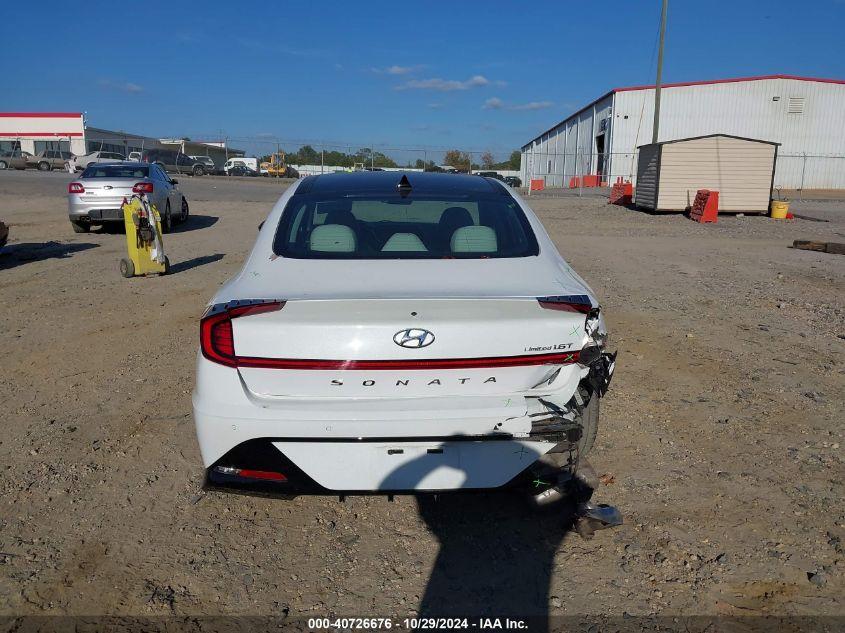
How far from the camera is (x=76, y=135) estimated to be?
62344mm

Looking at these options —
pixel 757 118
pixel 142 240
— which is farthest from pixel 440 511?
pixel 757 118

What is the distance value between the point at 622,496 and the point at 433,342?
1.48m

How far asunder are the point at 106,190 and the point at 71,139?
158 ft

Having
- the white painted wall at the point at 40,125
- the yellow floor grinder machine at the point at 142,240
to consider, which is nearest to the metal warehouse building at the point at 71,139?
the white painted wall at the point at 40,125

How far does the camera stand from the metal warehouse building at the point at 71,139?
52.1 m

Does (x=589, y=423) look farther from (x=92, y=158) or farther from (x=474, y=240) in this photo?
(x=92, y=158)

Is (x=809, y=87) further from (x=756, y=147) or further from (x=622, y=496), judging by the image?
(x=622, y=496)

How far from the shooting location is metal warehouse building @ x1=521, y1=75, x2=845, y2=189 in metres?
41.8

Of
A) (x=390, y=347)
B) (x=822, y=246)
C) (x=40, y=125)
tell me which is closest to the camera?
(x=390, y=347)

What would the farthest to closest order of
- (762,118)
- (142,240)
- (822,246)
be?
(762,118) → (822,246) → (142,240)

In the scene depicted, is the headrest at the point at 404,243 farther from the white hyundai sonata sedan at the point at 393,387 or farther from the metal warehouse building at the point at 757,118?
the metal warehouse building at the point at 757,118

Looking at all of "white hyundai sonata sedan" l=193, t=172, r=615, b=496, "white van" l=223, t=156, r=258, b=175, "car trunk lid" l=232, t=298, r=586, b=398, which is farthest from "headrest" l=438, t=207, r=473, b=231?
"white van" l=223, t=156, r=258, b=175

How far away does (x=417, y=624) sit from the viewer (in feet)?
8.41

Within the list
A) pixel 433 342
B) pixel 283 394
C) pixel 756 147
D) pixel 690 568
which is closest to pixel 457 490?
pixel 433 342
